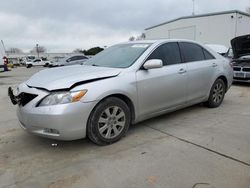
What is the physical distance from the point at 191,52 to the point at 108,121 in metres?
2.35

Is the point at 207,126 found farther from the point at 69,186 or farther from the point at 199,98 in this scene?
the point at 69,186

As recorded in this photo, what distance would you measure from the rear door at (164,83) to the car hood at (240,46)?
5303 millimetres

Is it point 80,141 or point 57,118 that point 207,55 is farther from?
point 57,118

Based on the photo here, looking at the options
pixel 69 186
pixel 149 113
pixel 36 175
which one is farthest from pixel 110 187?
pixel 149 113

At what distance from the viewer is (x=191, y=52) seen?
4719mm

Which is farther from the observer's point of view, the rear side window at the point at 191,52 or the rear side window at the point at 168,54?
the rear side window at the point at 191,52

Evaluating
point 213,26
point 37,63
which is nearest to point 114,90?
point 213,26

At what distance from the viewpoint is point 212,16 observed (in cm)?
2284

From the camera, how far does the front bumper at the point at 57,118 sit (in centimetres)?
296

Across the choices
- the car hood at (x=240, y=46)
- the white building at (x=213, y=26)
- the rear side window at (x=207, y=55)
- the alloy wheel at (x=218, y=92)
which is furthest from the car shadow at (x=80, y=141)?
the white building at (x=213, y=26)

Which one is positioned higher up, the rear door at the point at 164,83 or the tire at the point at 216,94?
the rear door at the point at 164,83

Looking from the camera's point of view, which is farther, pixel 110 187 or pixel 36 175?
pixel 36 175

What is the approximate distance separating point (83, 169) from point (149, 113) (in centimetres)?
152

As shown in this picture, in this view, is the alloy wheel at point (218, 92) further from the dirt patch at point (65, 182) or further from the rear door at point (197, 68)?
the dirt patch at point (65, 182)
